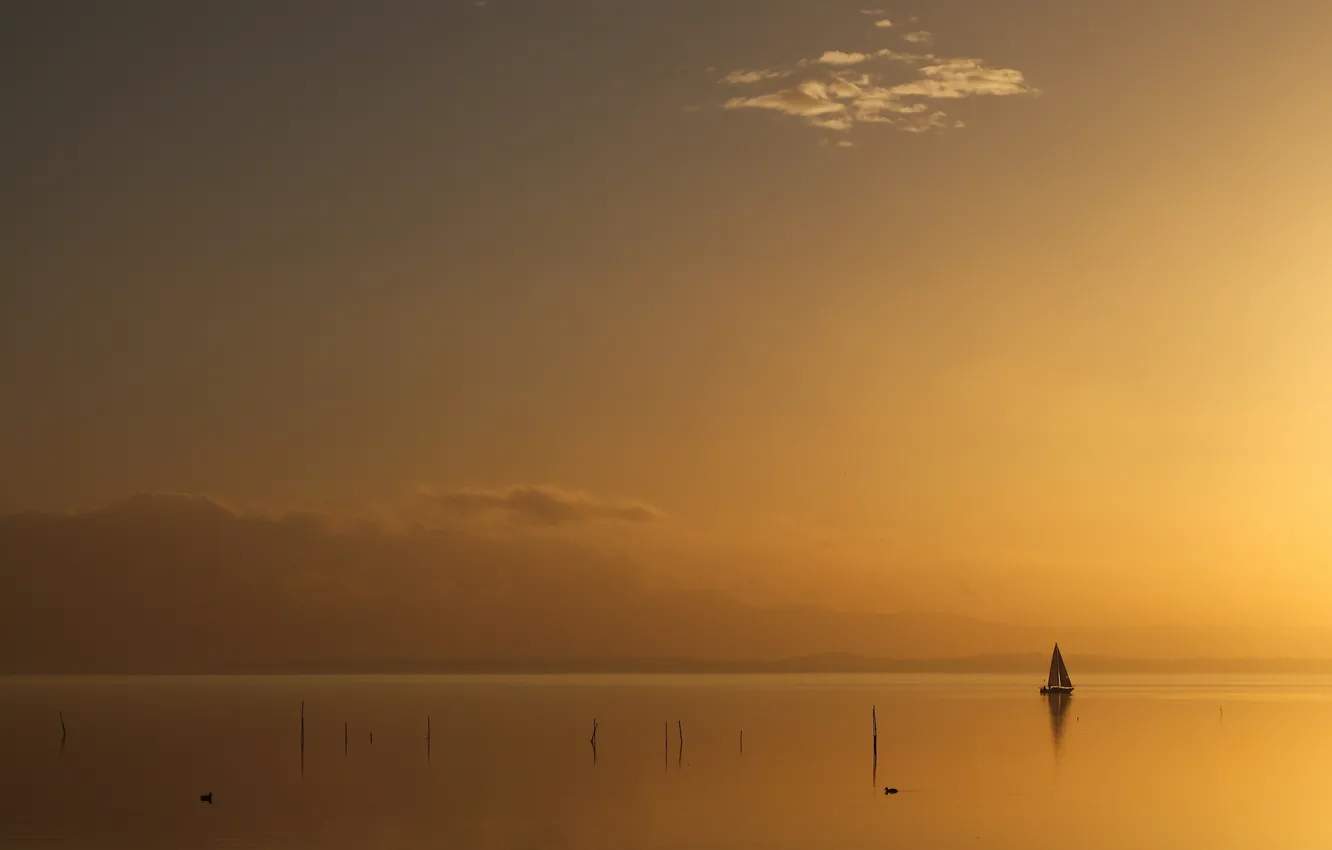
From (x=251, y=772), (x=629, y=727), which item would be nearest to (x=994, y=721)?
(x=629, y=727)

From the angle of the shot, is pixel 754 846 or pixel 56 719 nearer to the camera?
pixel 754 846

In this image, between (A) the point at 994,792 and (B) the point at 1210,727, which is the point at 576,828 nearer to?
(A) the point at 994,792

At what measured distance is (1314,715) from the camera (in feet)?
649

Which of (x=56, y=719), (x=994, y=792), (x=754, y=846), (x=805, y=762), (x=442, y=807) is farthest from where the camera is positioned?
(x=56, y=719)

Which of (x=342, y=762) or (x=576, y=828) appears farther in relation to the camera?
(x=342, y=762)

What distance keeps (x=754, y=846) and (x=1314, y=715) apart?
162368 millimetres

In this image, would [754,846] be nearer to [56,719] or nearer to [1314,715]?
[56,719]

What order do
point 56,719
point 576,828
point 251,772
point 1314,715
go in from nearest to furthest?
point 576,828 → point 251,772 → point 56,719 → point 1314,715

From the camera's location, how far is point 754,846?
63.7 meters

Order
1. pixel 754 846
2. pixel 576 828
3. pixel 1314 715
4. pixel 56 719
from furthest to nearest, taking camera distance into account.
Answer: pixel 1314 715 → pixel 56 719 → pixel 576 828 → pixel 754 846

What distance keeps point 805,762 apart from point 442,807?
1545 inches

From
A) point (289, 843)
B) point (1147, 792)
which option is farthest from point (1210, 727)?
point (289, 843)

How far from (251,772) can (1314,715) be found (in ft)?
517

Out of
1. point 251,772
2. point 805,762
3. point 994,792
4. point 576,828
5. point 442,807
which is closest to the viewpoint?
point 576,828
